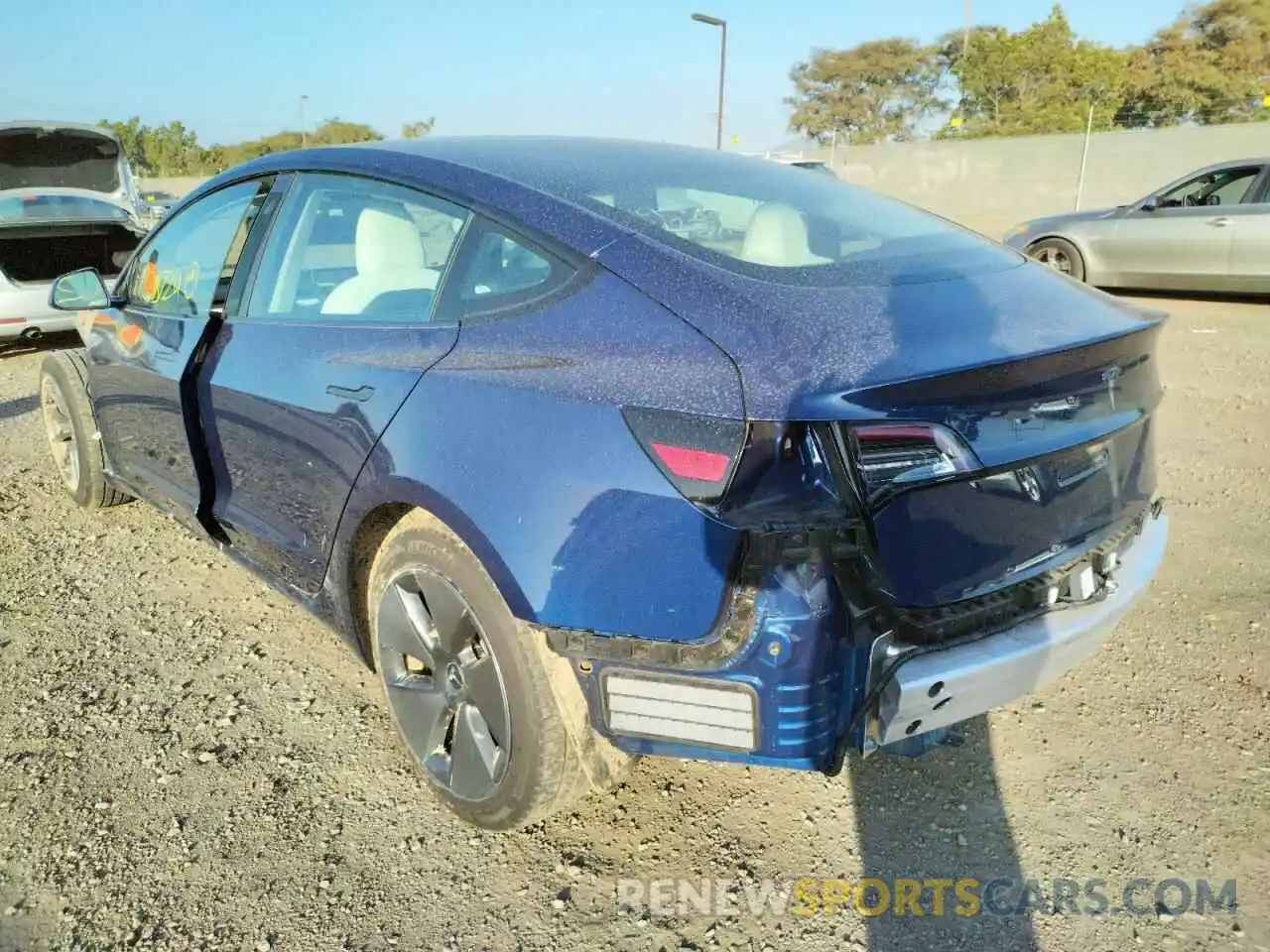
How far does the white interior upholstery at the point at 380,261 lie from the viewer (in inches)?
97.7

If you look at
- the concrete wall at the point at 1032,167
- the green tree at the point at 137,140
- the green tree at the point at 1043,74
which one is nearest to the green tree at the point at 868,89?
the green tree at the point at 1043,74

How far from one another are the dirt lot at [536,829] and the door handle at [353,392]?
1.01 metres

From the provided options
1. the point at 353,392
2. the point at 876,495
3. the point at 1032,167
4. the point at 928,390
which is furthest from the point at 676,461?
the point at 1032,167

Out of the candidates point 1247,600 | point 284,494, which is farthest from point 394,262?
point 1247,600

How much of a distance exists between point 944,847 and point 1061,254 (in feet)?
31.1

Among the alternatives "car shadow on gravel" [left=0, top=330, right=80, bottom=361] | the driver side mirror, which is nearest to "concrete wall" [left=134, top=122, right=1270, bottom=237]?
"car shadow on gravel" [left=0, top=330, right=80, bottom=361]

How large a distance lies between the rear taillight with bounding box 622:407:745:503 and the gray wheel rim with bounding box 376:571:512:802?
61 centimetres

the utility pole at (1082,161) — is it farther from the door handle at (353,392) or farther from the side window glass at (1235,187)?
the door handle at (353,392)

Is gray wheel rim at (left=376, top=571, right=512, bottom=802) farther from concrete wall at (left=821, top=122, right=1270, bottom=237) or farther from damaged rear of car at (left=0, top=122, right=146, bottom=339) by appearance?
concrete wall at (left=821, top=122, right=1270, bottom=237)

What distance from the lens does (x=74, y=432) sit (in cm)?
425

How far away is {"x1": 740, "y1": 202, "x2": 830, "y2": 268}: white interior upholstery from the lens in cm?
213

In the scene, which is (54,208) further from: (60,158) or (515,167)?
(515,167)

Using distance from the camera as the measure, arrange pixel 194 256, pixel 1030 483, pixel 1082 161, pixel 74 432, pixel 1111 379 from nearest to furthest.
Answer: pixel 1030 483
pixel 1111 379
pixel 194 256
pixel 74 432
pixel 1082 161

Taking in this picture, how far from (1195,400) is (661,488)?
17.8 ft
